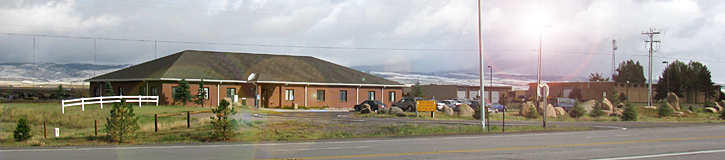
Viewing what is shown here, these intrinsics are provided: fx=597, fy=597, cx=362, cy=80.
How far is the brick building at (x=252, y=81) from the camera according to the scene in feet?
156

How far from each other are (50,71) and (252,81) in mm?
147909

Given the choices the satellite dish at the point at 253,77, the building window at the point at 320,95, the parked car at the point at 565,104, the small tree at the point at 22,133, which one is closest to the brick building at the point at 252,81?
the building window at the point at 320,95

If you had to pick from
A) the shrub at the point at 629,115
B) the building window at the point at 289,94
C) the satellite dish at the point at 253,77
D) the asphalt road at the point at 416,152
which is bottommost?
the shrub at the point at 629,115

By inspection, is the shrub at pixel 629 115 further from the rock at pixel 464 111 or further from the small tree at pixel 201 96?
the small tree at pixel 201 96

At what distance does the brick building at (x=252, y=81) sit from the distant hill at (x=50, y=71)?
407ft

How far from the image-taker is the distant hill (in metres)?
166

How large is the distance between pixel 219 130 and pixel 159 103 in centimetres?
2737

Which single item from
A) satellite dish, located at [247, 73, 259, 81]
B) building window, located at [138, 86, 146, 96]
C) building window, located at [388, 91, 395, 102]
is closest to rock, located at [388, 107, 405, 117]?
satellite dish, located at [247, 73, 259, 81]

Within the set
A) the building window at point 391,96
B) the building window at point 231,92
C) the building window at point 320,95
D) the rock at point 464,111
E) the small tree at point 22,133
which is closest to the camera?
the small tree at point 22,133

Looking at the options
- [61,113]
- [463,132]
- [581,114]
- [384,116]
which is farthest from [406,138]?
[581,114]

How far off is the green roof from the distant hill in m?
123

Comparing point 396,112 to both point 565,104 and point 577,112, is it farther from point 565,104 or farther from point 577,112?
point 565,104

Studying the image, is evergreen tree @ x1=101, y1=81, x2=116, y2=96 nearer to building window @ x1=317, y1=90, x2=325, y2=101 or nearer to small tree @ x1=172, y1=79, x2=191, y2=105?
small tree @ x1=172, y1=79, x2=191, y2=105

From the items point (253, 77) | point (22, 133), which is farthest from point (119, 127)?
point (253, 77)
